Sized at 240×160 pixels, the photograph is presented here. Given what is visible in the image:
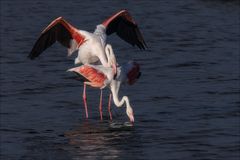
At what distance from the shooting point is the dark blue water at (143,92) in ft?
44.5

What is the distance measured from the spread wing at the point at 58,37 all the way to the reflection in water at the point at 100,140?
6.97ft

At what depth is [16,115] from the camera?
50.5 feet

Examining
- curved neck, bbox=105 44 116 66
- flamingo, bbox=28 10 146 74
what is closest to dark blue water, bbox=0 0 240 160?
flamingo, bbox=28 10 146 74

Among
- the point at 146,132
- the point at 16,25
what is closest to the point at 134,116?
the point at 146,132

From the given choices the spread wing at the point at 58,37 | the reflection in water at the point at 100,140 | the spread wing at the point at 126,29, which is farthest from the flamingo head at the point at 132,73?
the spread wing at the point at 126,29

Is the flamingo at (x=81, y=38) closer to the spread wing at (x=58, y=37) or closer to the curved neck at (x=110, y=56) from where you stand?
the spread wing at (x=58, y=37)

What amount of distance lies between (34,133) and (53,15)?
34.6 feet

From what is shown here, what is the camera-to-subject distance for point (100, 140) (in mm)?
13977

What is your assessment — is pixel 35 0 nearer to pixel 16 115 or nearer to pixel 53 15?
pixel 53 15

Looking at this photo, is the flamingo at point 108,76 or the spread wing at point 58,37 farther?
the spread wing at point 58,37

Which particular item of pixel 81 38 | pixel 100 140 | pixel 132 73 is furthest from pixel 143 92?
pixel 100 140

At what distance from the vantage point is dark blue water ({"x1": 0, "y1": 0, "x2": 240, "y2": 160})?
13570 mm

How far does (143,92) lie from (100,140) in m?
3.12

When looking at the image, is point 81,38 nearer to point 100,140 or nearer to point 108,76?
point 108,76
